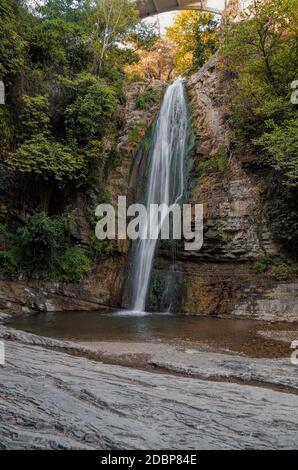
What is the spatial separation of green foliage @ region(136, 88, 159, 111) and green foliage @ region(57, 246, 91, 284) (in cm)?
898

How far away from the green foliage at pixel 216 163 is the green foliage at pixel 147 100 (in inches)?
224

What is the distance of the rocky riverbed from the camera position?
10.2 ft

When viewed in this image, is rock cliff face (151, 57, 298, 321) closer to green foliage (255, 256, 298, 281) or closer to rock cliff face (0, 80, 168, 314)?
green foliage (255, 256, 298, 281)

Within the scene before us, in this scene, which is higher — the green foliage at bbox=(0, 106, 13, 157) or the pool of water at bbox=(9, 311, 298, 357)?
the green foliage at bbox=(0, 106, 13, 157)

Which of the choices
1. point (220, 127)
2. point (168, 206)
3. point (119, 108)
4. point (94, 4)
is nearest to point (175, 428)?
point (168, 206)

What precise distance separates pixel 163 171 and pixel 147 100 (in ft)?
18.2

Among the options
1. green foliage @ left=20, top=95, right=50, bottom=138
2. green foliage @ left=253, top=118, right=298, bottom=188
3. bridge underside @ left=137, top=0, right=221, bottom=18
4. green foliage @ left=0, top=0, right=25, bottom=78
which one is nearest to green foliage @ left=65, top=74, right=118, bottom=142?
green foliage @ left=20, top=95, right=50, bottom=138

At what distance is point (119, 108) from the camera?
18.4 m

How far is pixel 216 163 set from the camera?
1470cm

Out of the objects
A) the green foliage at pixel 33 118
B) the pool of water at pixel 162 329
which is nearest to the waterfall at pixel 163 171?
the pool of water at pixel 162 329

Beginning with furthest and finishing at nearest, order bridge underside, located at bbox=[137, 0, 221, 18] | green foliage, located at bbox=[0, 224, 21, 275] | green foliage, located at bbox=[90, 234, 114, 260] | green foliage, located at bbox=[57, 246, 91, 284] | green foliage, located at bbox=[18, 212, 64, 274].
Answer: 1. bridge underside, located at bbox=[137, 0, 221, 18]
2. green foliage, located at bbox=[90, 234, 114, 260]
3. green foliage, located at bbox=[57, 246, 91, 284]
4. green foliage, located at bbox=[18, 212, 64, 274]
5. green foliage, located at bbox=[0, 224, 21, 275]

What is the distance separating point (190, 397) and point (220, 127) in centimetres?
1387

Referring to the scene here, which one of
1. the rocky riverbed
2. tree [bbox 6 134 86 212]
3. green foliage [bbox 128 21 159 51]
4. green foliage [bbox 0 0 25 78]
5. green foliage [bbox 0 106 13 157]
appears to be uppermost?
green foliage [bbox 128 21 159 51]
